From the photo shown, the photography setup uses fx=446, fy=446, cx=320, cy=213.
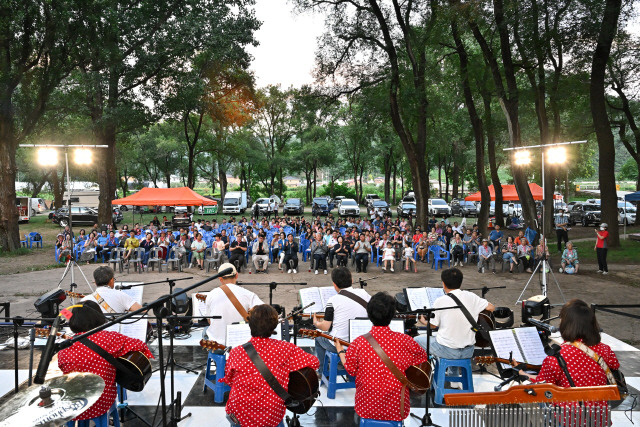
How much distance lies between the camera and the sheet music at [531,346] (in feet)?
15.4

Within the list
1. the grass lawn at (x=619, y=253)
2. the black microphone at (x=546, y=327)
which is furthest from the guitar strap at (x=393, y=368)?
the grass lawn at (x=619, y=253)

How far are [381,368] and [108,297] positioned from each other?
3.46 m

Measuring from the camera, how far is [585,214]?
29.2 meters

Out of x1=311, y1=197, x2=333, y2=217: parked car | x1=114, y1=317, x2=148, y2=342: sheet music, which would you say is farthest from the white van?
x1=114, y1=317, x2=148, y2=342: sheet music

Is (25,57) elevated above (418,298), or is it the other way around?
(25,57)

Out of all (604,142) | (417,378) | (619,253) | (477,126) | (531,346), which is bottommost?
(619,253)

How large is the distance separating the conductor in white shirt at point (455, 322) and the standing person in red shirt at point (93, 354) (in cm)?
306

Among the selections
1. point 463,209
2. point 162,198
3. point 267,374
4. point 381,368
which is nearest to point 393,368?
point 381,368

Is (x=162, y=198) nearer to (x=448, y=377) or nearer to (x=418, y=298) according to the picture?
(x=418, y=298)

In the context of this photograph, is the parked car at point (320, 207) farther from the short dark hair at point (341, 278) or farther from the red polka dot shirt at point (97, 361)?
the red polka dot shirt at point (97, 361)

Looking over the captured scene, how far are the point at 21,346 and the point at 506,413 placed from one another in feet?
23.9

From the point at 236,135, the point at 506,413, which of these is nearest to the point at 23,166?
the point at 236,135

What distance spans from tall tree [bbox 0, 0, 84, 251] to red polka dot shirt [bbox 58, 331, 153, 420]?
57.9 feet

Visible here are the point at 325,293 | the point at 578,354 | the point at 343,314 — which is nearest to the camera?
the point at 578,354
